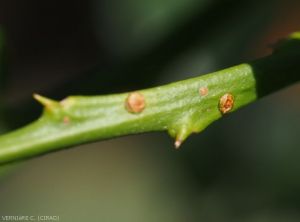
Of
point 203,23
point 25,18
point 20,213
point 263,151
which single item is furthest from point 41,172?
point 203,23

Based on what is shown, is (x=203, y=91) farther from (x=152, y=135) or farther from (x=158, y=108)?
(x=152, y=135)

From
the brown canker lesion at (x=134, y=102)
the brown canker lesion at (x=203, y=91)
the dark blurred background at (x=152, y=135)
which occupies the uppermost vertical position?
the dark blurred background at (x=152, y=135)

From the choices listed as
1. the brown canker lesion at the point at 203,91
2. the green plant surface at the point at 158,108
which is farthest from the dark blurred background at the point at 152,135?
the brown canker lesion at the point at 203,91

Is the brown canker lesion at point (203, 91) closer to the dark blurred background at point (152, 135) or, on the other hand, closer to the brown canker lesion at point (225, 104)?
Answer: the brown canker lesion at point (225, 104)

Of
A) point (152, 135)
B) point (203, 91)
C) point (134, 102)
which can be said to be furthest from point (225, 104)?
point (152, 135)

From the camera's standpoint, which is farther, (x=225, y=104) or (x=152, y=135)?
(x=152, y=135)

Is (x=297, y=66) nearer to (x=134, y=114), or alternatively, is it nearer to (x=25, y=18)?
(x=134, y=114)

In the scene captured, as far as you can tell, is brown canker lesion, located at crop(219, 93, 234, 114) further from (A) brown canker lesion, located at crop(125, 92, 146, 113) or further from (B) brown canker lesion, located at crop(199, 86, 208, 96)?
(A) brown canker lesion, located at crop(125, 92, 146, 113)
